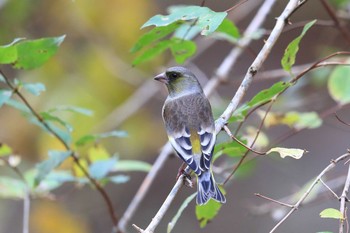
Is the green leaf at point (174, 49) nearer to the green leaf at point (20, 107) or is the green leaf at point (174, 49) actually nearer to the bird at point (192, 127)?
the bird at point (192, 127)

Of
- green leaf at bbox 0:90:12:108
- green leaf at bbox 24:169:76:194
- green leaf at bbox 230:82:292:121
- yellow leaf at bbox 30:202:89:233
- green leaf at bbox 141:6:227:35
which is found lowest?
yellow leaf at bbox 30:202:89:233

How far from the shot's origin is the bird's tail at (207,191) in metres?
3.50

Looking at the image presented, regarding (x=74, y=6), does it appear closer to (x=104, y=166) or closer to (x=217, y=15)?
(x=104, y=166)

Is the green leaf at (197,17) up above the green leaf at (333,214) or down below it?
above

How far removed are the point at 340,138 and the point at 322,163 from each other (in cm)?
48

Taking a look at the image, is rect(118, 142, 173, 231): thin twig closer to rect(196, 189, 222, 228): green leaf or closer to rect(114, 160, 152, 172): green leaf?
rect(114, 160, 152, 172): green leaf

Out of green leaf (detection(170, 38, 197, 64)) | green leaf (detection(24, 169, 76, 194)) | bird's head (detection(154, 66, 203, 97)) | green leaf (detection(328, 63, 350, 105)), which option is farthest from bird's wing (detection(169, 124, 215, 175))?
green leaf (detection(328, 63, 350, 105))

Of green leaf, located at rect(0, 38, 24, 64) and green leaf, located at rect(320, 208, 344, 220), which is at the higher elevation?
green leaf, located at rect(0, 38, 24, 64)

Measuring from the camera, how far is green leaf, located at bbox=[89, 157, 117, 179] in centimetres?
415

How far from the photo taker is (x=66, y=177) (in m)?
4.25

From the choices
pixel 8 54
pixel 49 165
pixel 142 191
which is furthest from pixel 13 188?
pixel 8 54

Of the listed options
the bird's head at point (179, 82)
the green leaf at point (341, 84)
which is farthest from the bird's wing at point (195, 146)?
the green leaf at point (341, 84)

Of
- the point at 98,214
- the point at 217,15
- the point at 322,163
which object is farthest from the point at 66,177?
the point at 322,163

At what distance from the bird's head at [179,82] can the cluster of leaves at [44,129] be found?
25.3 inches
